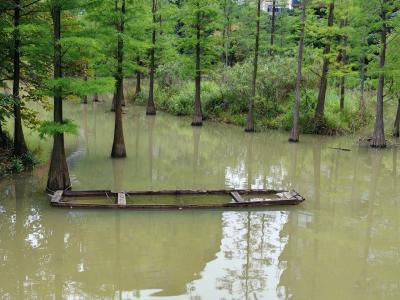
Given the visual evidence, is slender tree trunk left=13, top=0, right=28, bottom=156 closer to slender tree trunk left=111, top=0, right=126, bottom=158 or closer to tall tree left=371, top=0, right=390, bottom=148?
slender tree trunk left=111, top=0, right=126, bottom=158

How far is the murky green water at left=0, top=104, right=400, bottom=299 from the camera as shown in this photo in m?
9.08

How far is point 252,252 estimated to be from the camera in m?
10.9

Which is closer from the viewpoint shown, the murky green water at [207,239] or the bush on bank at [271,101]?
the murky green water at [207,239]

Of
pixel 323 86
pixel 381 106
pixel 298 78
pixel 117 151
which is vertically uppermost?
pixel 298 78

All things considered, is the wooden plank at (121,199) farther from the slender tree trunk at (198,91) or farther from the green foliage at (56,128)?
the slender tree trunk at (198,91)

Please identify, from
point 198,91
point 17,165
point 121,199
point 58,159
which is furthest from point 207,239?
point 198,91

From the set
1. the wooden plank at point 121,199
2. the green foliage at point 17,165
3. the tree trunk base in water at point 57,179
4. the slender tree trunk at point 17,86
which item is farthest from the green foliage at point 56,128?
the green foliage at point 17,165

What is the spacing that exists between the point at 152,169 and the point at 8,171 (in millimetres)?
5618

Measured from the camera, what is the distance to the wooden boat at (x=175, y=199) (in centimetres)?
1324

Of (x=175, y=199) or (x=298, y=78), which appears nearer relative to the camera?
(x=175, y=199)

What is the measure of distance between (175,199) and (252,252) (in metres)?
4.14

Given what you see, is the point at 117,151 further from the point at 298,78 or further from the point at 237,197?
the point at 298,78

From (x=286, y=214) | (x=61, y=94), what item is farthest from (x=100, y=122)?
(x=286, y=214)

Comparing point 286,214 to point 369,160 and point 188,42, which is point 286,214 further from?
point 188,42
